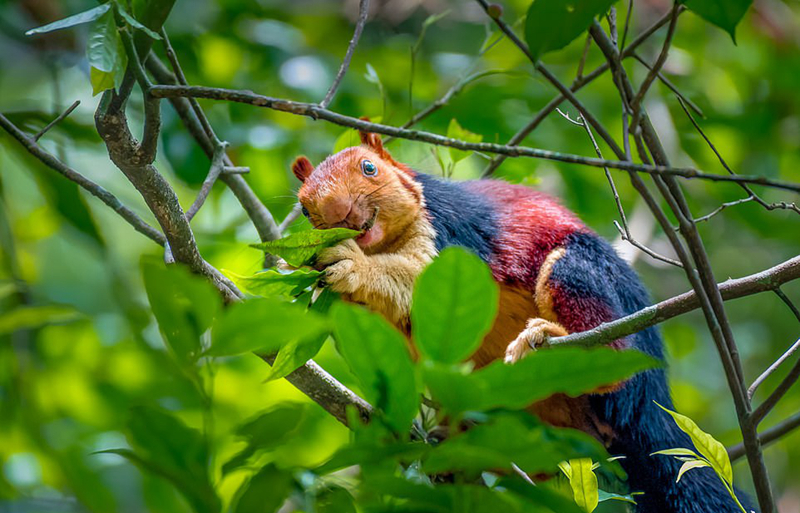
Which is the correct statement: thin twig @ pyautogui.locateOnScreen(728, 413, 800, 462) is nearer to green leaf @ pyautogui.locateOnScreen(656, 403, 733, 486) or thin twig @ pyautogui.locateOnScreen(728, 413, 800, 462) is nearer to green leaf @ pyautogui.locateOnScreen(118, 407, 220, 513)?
green leaf @ pyautogui.locateOnScreen(656, 403, 733, 486)

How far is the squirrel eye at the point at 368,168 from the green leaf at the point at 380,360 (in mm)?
1551

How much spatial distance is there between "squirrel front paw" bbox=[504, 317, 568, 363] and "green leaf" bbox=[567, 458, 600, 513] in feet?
1.86

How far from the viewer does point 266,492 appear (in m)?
0.91

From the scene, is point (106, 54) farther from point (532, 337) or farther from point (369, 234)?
point (532, 337)

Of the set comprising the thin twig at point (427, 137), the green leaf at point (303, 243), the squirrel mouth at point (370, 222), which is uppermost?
the thin twig at point (427, 137)

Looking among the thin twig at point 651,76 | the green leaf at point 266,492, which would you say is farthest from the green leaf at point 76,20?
the thin twig at point 651,76

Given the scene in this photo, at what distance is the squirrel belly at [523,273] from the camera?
214 centimetres

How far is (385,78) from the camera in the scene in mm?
4148

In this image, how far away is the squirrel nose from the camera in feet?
7.31

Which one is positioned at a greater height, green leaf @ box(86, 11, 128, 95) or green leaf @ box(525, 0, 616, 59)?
green leaf @ box(525, 0, 616, 59)

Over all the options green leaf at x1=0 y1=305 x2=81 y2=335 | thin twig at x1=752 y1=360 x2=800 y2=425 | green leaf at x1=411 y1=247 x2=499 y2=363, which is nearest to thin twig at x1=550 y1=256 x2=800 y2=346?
thin twig at x1=752 y1=360 x2=800 y2=425

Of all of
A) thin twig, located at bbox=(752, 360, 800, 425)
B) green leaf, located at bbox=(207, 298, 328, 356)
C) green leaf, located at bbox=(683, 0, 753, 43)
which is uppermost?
green leaf, located at bbox=(683, 0, 753, 43)

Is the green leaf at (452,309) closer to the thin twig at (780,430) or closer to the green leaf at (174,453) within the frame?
the green leaf at (174,453)

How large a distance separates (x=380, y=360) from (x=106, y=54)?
0.75 m
